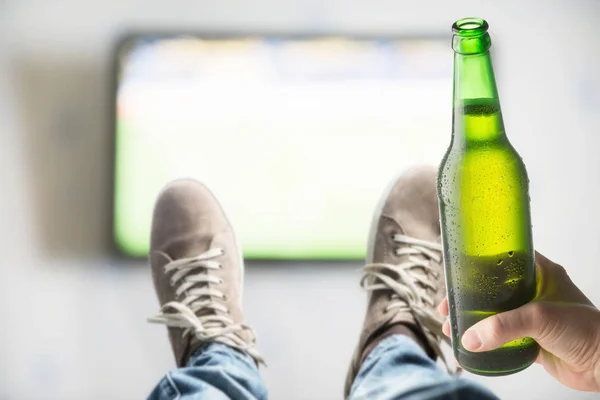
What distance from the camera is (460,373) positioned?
94 cm

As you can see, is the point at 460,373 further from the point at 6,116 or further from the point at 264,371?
the point at 6,116

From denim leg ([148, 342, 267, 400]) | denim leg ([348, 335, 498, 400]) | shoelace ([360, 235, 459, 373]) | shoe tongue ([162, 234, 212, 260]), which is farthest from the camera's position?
shoe tongue ([162, 234, 212, 260])

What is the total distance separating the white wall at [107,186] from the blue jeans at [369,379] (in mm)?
159

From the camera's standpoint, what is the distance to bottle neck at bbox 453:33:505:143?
1.45 ft

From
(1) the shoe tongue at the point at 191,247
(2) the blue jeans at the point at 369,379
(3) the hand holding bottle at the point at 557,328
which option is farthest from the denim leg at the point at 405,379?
(1) the shoe tongue at the point at 191,247

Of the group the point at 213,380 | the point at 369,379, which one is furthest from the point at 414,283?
the point at 213,380

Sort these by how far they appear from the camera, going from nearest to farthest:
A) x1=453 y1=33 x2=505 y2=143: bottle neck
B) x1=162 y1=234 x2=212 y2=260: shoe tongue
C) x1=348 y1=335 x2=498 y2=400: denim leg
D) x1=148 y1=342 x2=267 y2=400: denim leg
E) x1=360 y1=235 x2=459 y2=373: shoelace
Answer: x1=453 y1=33 x2=505 y2=143: bottle neck, x1=348 y1=335 x2=498 y2=400: denim leg, x1=148 y1=342 x2=267 y2=400: denim leg, x1=360 y1=235 x2=459 y2=373: shoelace, x1=162 y1=234 x2=212 y2=260: shoe tongue

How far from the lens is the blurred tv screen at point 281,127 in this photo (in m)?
1.02

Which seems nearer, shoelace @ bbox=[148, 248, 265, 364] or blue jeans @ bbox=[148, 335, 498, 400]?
blue jeans @ bbox=[148, 335, 498, 400]

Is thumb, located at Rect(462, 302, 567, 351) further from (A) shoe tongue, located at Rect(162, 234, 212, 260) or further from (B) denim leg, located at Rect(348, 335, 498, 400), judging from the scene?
Result: (A) shoe tongue, located at Rect(162, 234, 212, 260)

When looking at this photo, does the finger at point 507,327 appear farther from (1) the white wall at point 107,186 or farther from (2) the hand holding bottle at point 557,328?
(1) the white wall at point 107,186

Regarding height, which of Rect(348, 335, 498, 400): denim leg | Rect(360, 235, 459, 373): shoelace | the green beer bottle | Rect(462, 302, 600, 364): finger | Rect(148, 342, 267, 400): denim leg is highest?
the green beer bottle

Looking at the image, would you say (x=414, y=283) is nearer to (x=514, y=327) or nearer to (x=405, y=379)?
(x=405, y=379)

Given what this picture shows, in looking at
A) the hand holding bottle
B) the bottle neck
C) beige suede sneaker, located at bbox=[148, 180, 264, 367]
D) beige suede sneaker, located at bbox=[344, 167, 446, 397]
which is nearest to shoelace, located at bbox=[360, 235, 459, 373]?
beige suede sneaker, located at bbox=[344, 167, 446, 397]
